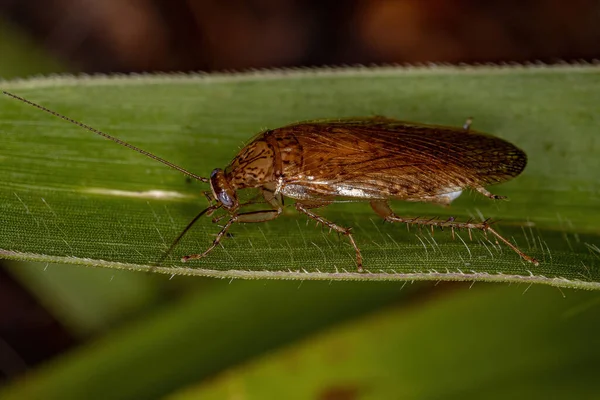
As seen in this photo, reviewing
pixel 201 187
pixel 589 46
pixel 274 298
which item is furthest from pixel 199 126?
pixel 589 46

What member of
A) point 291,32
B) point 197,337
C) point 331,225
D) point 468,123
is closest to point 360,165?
point 331,225

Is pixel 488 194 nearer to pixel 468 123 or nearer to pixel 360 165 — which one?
pixel 468 123

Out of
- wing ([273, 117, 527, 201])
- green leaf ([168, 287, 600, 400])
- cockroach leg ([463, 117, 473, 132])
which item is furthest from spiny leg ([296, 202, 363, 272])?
cockroach leg ([463, 117, 473, 132])

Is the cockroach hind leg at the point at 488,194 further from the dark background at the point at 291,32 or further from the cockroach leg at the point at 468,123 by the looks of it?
the dark background at the point at 291,32

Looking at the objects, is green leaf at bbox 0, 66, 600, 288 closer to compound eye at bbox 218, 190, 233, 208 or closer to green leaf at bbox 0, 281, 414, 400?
compound eye at bbox 218, 190, 233, 208

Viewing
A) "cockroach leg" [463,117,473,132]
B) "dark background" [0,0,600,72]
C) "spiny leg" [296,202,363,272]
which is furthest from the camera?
"dark background" [0,0,600,72]

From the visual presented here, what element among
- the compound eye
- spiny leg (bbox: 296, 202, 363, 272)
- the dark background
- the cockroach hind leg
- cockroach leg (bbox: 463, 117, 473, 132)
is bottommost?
the cockroach hind leg

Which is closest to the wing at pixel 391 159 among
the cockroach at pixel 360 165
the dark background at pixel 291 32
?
the cockroach at pixel 360 165
